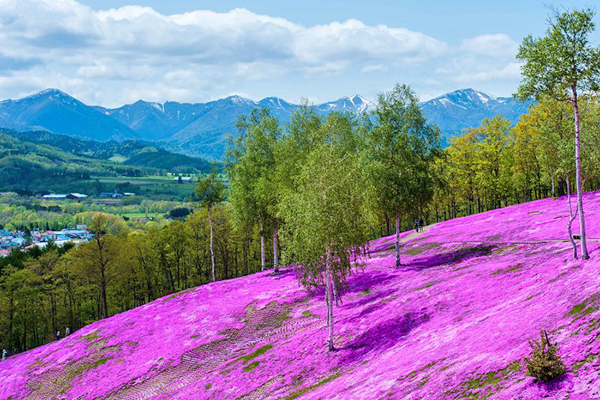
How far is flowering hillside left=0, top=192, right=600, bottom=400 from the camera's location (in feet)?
63.3

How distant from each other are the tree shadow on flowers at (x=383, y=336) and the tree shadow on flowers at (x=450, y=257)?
53.2ft

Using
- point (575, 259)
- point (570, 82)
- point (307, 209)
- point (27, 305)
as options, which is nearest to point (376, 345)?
point (307, 209)

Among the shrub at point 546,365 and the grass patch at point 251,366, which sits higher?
the shrub at point 546,365

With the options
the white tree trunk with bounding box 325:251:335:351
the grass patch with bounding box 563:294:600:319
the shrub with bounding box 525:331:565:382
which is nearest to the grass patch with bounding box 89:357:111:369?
the white tree trunk with bounding box 325:251:335:351

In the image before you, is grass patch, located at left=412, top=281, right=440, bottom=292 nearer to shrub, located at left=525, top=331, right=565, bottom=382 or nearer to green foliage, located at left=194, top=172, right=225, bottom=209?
shrub, located at left=525, top=331, right=565, bottom=382

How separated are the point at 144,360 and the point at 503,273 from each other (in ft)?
111

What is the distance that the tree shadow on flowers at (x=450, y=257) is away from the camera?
4825 centimetres

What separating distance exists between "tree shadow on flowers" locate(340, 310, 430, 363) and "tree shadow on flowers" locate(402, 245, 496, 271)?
16206 mm

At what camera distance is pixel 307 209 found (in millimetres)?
32906

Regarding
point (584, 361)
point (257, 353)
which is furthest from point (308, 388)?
point (584, 361)

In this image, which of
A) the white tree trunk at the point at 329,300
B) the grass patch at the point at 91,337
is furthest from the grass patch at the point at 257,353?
the grass patch at the point at 91,337

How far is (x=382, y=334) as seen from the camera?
104 feet

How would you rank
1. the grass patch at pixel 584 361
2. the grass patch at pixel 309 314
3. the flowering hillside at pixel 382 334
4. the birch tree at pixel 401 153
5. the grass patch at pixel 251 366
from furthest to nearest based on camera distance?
the birch tree at pixel 401 153 < the grass patch at pixel 309 314 < the grass patch at pixel 251 366 < the flowering hillside at pixel 382 334 < the grass patch at pixel 584 361

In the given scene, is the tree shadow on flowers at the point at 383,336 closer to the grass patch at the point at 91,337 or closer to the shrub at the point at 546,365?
the shrub at the point at 546,365
